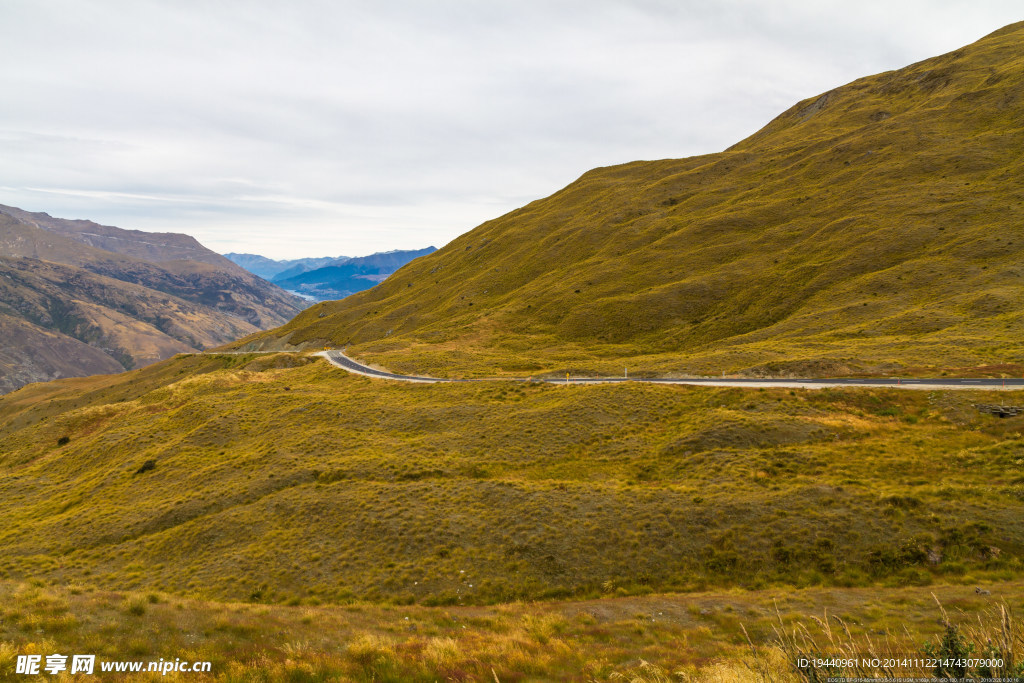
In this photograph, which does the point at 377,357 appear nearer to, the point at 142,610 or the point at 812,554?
the point at 142,610

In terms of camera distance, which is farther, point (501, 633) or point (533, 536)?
point (533, 536)

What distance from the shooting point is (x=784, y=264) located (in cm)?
8025

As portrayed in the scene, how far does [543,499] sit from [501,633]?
11.0 m

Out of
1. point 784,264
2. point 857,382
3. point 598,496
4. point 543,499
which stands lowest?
point 543,499

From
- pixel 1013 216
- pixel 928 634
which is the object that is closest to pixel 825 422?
Answer: pixel 928 634

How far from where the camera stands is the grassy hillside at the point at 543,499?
19.6m

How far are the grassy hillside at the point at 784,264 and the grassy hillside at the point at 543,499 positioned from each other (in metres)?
16.9

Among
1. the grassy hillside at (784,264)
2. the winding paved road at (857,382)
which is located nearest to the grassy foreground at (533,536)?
the winding paved road at (857,382)

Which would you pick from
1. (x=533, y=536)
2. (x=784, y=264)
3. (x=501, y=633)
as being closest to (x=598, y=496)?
(x=533, y=536)

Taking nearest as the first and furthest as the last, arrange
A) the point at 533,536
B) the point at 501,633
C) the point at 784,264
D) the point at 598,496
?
the point at 501,633
the point at 533,536
the point at 598,496
the point at 784,264

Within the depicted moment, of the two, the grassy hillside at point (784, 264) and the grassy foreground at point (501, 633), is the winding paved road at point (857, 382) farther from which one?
the grassy foreground at point (501, 633)

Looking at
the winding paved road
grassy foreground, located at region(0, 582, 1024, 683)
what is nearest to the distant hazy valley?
grassy foreground, located at region(0, 582, 1024, 683)

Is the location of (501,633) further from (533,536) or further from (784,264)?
(784,264)

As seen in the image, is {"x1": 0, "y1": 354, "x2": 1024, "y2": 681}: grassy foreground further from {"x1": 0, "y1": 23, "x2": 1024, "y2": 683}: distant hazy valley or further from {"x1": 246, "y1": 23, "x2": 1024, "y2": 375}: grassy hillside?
{"x1": 246, "y1": 23, "x2": 1024, "y2": 375}: grassy hillside
